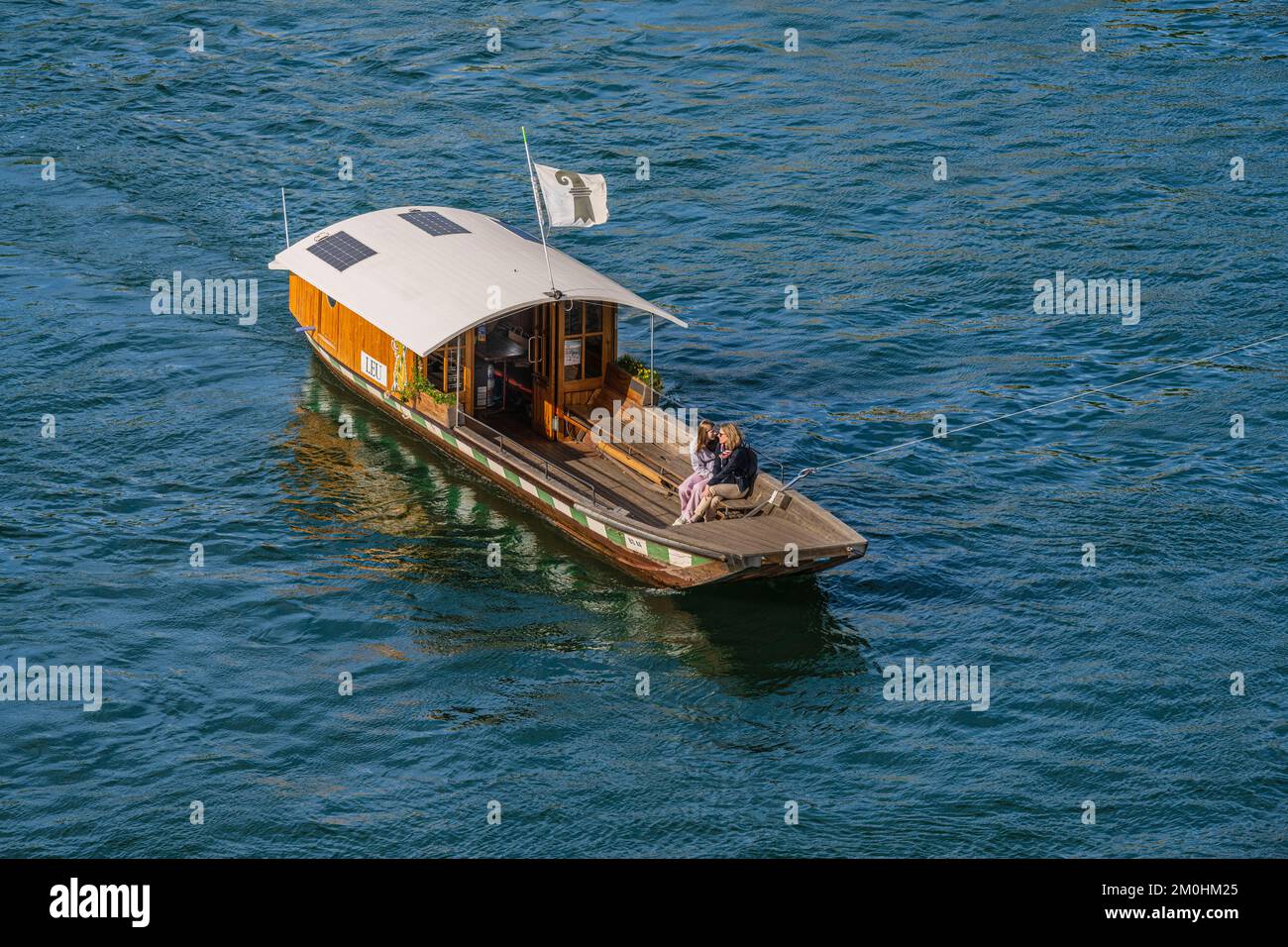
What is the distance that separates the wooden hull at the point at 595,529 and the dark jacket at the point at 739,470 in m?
1.68

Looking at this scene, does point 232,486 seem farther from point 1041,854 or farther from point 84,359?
point 1041,854

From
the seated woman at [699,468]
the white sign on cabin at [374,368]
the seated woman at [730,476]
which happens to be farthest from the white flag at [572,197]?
the white sign on cabin at [374,368]

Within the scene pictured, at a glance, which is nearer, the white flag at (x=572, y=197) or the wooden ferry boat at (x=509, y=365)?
the wooden ferry boat at (x=509, y=365)

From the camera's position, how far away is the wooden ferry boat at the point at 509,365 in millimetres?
32562

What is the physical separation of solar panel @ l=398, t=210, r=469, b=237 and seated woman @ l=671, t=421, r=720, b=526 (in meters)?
8.35

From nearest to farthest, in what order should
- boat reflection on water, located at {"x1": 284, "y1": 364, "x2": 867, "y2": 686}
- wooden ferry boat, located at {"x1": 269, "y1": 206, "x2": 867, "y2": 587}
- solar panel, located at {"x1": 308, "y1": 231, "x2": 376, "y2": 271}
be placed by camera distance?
boat reflection on water, located at {"x1": 284, "y1": 364, "x2": 867, "y2": 686}, wooden ferry boat, located at {"x1": 269, "y1": 206, "x2": 867, "y2": 587}, solar panel, located at {"x1": 308, "y1": 231, "x2": 376, "y2": 271}

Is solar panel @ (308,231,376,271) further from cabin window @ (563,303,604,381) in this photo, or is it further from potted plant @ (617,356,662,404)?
potted plant @ (617,356,662,404)

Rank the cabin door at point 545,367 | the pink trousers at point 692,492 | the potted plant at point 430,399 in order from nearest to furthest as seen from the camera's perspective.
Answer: the pink trousers at point 692,492
the potted plant at point 430,399
the cabin door at point 545,367

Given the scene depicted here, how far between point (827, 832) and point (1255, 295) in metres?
23.3

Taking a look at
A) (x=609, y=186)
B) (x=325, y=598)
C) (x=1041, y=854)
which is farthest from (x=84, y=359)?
(x=1041, y=854)

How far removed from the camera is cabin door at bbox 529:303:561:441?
34.8 m

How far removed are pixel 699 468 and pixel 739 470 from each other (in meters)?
0.95

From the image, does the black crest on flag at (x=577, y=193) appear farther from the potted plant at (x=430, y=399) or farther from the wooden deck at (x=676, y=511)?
the wooden deck at (x=676, y=511)

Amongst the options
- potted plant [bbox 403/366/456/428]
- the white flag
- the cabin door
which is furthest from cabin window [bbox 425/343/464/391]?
the white flag
